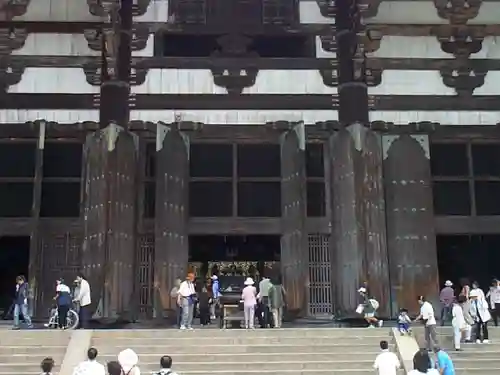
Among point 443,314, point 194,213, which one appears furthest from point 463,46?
point 194,213

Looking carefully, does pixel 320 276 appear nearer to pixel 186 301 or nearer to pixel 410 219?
pixel 410 219

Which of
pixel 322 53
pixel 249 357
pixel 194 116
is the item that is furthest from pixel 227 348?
pixel 322 53

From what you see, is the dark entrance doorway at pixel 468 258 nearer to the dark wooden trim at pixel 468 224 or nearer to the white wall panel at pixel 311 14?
the dark wooden trim at pixel 468 224

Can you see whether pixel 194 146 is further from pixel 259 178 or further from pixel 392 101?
pixel 392 101

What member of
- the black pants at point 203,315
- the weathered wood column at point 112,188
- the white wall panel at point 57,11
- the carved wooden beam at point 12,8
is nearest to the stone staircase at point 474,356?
the black pants at point 203,315

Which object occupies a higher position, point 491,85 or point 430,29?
point 430,29

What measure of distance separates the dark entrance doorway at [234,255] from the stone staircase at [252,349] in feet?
22.7

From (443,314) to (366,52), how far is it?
749 cm

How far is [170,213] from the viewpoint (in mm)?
18984

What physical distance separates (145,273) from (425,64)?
31.8 ft

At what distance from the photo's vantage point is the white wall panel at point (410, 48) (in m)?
20.8

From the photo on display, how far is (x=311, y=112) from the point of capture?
2028 cm

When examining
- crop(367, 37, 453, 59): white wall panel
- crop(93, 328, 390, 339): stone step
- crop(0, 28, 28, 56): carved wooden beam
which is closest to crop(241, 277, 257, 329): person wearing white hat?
crop(93, 328, 390, 339): stone step

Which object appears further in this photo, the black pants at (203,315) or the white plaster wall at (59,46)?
the white plaster wall at (59,46)
